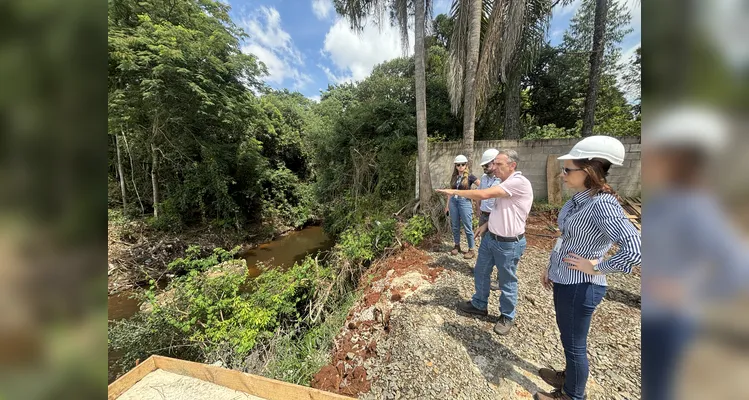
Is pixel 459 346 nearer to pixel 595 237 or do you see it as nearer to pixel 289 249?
pixel 595 237

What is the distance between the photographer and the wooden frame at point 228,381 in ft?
6.08

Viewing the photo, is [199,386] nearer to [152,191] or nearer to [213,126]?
[213,126]

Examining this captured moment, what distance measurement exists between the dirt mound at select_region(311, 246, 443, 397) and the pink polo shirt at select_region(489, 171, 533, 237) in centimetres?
158

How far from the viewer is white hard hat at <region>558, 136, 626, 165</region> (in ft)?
4.50

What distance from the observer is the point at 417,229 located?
17.0 ft

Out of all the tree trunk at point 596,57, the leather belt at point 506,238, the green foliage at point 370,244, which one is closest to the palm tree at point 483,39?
the tree trunk at point 596,57

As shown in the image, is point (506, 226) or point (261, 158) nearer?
point (506, 226)

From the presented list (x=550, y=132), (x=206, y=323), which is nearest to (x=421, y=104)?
(x=206, y=323)

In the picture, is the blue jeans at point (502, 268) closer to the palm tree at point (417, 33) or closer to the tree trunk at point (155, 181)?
the palm tree at point (417, 33)

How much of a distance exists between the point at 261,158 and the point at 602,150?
32.4 feet
